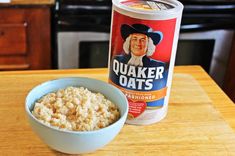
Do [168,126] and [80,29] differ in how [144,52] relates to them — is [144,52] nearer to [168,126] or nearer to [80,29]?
[168,126]

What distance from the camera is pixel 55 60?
5.28 ft

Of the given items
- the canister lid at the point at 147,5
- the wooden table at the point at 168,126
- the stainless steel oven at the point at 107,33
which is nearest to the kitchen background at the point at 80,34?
the stainless steel oven at the point at 107,33

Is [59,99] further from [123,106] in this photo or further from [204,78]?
[204,78]

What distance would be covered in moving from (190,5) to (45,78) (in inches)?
34.3

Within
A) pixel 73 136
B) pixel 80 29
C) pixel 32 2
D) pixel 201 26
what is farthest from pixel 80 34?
pixel 73 136

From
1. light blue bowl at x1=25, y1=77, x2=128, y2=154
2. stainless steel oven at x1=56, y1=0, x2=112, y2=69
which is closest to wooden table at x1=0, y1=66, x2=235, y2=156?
light blue bowl at x1=25, y1=77, x2=128, y2=154

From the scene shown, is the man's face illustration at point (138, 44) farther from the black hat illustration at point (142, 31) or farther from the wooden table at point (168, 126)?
the wooden table at point (168, 126)

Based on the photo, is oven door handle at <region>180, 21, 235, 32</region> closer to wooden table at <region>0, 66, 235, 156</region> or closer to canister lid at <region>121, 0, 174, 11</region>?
wooden table at <region>0, 66, 235, 156</region>

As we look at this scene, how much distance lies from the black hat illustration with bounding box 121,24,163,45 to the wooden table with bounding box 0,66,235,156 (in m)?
0.19

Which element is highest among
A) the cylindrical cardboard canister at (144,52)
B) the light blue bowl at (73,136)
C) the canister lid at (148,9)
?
the canister lid at (148,9)

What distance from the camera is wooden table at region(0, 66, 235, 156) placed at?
0.66 m

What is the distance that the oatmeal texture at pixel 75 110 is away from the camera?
1.96 ft

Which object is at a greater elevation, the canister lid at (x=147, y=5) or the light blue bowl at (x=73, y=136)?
the canister lid at (x=147, y=5)

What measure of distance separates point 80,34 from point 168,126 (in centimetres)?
86
